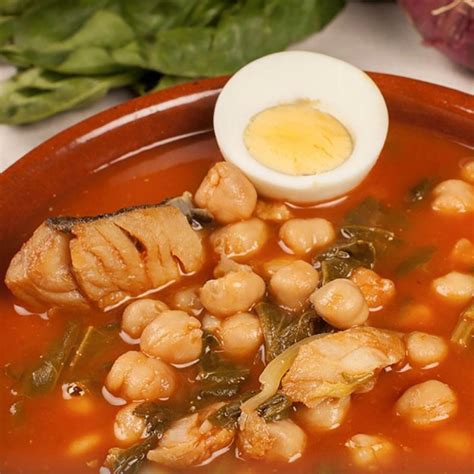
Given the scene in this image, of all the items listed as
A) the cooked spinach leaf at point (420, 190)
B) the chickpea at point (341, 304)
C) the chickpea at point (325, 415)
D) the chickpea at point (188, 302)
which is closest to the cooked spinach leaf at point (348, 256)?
the chickpea at point (341, 304)

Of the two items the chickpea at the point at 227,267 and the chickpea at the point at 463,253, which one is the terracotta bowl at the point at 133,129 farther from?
the chickpea at the point at 227,267

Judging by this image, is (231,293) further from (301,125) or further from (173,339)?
(301,125)

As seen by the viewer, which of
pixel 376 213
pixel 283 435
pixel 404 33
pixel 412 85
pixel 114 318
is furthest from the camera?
pixel 404 33

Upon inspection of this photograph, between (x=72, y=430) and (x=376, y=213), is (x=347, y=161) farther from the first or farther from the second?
(x=72, y=430)

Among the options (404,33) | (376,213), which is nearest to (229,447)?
(376,213)

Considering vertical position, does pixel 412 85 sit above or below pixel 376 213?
above
